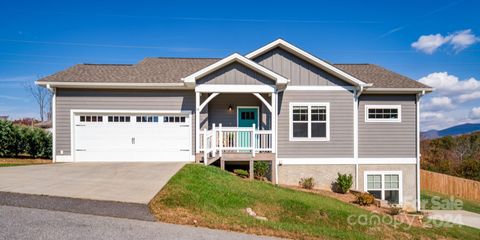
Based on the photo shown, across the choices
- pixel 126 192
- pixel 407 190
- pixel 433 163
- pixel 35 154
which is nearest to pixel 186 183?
pixel 126 192

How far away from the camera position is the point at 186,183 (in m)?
8.50

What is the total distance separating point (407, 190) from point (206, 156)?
8.67 m

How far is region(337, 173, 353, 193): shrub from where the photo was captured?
12805 millimetres

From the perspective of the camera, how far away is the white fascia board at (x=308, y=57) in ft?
42.3

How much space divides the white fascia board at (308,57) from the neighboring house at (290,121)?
0.04 meters

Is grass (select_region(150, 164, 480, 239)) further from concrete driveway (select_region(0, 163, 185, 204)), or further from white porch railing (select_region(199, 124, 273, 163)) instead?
white porch railing (select_region(199, 124, 273, 163))

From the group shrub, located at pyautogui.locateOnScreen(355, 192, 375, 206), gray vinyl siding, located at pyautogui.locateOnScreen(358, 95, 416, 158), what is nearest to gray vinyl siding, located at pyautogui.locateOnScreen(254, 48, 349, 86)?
gray vinyl siding, located at pyautogui.locateOnScreen(358, 95, 416, 158)

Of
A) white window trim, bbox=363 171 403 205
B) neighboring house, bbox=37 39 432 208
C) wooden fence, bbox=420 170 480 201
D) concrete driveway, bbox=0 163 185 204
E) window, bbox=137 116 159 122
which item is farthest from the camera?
wooden fence, bbox=420 170 480 201

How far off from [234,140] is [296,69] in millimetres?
4052

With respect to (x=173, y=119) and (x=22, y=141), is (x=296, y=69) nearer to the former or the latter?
(x=173, y=119)

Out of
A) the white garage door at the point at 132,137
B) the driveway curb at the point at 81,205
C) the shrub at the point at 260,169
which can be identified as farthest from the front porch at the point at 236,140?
the driveway curb at the point at 81,205

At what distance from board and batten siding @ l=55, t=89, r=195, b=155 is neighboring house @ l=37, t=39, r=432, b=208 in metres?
0.04

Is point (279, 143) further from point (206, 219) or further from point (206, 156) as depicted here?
point (206, 219)

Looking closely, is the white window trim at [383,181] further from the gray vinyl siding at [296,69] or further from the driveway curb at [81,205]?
the driveway curb at [81,205]
